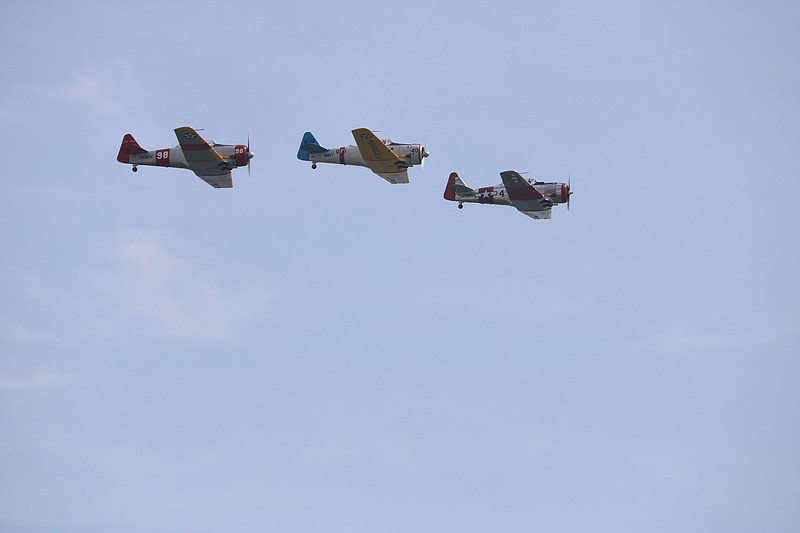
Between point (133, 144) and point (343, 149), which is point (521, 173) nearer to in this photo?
point (343, 149)

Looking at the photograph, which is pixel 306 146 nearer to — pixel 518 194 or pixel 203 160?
pixel 203 160

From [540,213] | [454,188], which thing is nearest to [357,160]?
[454,188]

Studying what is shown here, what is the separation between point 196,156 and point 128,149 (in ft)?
28.2

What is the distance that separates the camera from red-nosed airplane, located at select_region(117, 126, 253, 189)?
360ft

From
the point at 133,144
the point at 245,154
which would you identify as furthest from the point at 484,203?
the point at 133,144

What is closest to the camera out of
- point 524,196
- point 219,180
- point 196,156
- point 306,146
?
point 196,156

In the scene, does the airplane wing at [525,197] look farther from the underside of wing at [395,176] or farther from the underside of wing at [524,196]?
the underside of wing at [395,176]

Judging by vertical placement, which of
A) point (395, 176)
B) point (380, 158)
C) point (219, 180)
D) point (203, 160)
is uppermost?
point (380, 158)

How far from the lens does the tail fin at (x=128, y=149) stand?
4555 inches

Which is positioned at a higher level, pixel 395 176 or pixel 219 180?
pixel 395 176

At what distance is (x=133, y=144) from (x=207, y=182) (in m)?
8.04

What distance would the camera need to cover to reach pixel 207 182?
114250 millimetres

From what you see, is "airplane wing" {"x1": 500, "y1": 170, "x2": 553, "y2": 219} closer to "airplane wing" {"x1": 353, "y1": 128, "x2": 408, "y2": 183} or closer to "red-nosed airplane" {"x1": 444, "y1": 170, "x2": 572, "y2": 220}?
"red-nosed airplane" {"x1": 444, "y1": 170, "x2": 572, "y2": 220}

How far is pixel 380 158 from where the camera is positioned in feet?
370
